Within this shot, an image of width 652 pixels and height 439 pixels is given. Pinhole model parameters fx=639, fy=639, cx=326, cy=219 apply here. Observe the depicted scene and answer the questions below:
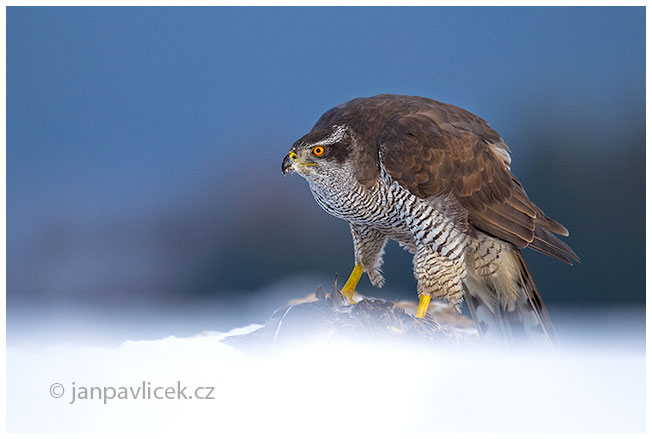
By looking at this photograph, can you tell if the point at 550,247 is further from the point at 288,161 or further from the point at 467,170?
the point at 288,161

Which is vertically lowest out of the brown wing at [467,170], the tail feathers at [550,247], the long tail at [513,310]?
the long tail at [513,310]

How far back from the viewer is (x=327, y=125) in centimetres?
301

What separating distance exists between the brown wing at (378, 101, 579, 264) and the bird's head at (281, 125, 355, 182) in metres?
0.19

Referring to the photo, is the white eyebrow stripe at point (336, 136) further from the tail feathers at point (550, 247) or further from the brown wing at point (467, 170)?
the tail feathers at point (550, 247)

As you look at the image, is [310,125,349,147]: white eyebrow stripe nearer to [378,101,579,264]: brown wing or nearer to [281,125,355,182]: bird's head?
[281,125,355,182]: bird's head

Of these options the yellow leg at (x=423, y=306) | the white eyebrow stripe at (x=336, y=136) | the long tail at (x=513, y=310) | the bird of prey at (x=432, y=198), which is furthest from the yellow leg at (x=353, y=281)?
the white eyebrow stripe at (x=336, y=136)

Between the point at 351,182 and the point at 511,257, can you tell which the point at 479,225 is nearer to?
the point at 511,257

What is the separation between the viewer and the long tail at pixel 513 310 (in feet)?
10.7

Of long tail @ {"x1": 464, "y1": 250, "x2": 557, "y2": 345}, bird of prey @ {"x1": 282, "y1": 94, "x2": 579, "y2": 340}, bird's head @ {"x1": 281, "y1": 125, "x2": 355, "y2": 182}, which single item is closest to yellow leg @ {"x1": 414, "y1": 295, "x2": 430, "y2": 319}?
bird of prey @ {"x1": 282, "y1": 94, "x2": 579, "y2": 340}

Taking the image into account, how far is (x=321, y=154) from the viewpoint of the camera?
9.20 feet

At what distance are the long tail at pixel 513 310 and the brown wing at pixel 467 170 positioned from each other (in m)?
0.19

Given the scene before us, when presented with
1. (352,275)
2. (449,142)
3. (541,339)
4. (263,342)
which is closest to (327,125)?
(449,142)

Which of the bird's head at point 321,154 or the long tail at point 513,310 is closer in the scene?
the bird's head at point 321,154

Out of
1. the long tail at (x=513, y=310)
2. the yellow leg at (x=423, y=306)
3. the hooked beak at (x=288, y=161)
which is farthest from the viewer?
the long tail at (x=513, y=310)
